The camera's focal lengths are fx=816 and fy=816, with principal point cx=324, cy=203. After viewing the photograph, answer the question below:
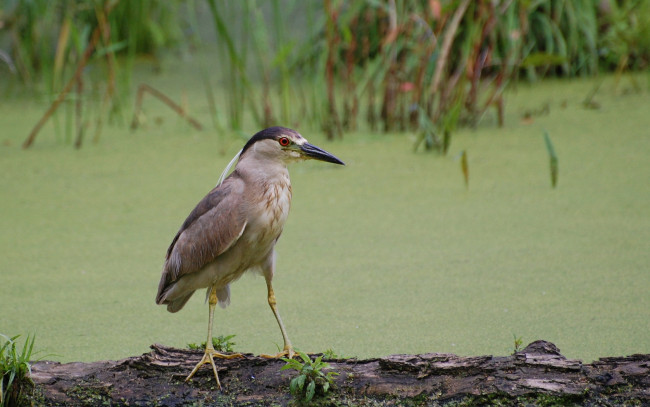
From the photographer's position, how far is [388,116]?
12.6 feet

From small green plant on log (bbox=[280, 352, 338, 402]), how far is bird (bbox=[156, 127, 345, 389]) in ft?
0.59

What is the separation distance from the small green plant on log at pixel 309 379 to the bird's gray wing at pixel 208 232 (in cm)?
34

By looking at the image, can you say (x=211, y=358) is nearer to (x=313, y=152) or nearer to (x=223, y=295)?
(x=223, y=295)

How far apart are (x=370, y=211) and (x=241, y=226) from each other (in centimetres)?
127

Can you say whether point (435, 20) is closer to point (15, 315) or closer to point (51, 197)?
point (51, 197)

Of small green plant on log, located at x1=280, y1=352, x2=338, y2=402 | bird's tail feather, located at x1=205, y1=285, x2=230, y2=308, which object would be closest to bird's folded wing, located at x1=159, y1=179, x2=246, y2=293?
bird's tail feather, located at x1=205, y1=285, x2=230, y2=308

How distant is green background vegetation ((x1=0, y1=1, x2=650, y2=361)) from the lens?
2098 millimetres

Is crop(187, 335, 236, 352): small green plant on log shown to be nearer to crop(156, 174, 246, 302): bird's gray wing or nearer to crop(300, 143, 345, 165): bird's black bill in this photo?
crop(156, 174, 246, 302): bird's gray wing

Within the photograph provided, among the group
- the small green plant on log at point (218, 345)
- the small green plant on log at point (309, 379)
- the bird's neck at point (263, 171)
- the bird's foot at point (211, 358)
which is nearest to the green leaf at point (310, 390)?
the small green plant on log at point (309, 379)

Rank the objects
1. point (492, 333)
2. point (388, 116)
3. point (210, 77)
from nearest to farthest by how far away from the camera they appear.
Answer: point (492, 333), point (388, 116), point (210, 77)

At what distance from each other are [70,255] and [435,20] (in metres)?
2.13

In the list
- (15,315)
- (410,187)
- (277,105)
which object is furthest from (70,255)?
(277,105)

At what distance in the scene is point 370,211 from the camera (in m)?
2.99

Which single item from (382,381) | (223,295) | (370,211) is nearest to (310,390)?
(382,381)
